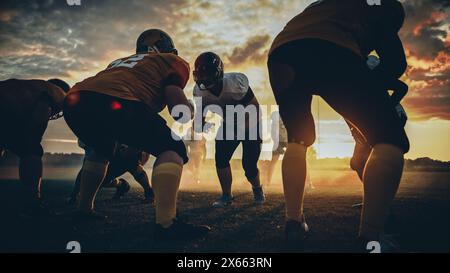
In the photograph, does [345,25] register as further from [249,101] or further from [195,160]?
[195,160]

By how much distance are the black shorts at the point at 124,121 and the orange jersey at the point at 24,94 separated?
131cm

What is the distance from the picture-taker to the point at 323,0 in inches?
100

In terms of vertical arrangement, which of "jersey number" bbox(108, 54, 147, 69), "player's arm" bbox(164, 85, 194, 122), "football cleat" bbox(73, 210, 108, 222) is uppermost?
"jersey number" bbox(108, 54, 147, 69)

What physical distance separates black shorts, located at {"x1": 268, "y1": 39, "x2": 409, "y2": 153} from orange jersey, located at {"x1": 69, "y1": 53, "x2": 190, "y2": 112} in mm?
897

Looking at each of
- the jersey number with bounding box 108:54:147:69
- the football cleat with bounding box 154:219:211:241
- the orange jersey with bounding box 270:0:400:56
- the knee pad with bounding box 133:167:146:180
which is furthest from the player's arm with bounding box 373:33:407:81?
the knee pad with bounding box 133:167:146:180

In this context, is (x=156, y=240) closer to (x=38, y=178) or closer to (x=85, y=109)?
(x=85, y=109)

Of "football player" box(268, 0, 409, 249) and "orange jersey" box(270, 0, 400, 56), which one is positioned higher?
"orange jersey" box(270, 0, 400, 56)

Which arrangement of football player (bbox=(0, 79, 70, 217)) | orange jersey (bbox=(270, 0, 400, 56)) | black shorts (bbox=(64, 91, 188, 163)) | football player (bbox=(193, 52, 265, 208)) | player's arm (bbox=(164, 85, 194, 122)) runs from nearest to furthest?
orange jersey (bbox=(270, 0, 400, 56))
black shorts (bbox=(64, 91, 188, 163))
player's arm (bbox=(164, 85, 194, 122))
football player (bbox=(0, 79, 70, 217))
football player (bbox=(193, 52, 265, 208))

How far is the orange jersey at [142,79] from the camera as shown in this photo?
9.09 feet

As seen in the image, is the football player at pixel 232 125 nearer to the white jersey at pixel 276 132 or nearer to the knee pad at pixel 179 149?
the knee pad at pixel 179 149

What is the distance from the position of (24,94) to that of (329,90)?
355 cm

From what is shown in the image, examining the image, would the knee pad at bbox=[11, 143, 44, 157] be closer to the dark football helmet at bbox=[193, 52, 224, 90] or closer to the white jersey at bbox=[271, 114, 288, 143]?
the dark football helmet at bbox=[193, 52, 224, 90]

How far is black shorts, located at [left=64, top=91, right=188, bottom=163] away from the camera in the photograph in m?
2.68
